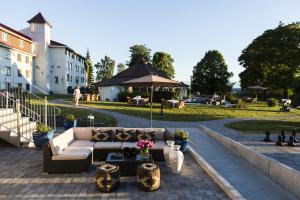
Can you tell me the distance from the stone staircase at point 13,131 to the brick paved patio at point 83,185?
2317 millimetres

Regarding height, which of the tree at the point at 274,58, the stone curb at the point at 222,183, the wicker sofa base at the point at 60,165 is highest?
the tree at the point at 274,58

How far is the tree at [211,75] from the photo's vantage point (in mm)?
58328

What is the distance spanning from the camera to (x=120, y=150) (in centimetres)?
916

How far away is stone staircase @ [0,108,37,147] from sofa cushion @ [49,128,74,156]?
7.77ft

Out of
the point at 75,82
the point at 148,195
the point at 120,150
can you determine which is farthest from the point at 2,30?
the point at 148,195

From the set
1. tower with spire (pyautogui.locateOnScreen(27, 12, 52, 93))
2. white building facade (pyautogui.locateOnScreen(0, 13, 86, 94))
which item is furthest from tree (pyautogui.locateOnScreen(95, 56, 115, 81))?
tower with spire (pyautogui.locateOnScreen(27, 12, 52, 93))

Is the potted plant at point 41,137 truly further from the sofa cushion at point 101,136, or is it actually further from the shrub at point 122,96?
the shrub at point 122,96

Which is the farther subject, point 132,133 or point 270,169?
point 132,133

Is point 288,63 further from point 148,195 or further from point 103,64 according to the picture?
point 103,64

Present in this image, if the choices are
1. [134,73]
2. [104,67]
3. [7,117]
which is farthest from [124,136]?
[104,67]

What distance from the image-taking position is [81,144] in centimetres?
966

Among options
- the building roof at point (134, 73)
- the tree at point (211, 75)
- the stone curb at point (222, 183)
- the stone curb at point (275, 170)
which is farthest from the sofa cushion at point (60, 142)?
the tree at point (211, 75)

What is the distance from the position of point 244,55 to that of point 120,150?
49.1 metres

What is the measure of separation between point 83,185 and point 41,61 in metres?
45.5
